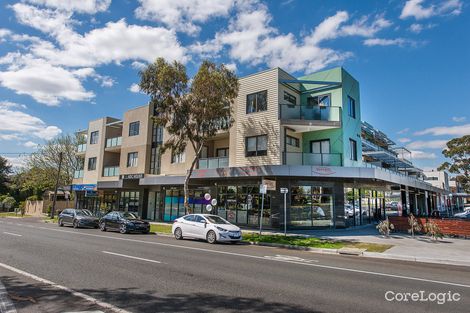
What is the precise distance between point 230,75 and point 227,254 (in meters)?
12.2

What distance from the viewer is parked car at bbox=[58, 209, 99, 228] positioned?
77.6 feet

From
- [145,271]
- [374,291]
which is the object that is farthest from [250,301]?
[145,271]

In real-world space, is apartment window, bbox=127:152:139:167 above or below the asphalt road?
above

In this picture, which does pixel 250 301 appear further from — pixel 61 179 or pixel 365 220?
pixel 61 179

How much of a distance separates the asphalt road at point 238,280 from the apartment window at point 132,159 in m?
20.9

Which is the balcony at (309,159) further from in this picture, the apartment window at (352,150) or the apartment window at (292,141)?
the apartment window at (352,150)

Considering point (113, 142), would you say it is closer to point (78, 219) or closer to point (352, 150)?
point (78, 219)

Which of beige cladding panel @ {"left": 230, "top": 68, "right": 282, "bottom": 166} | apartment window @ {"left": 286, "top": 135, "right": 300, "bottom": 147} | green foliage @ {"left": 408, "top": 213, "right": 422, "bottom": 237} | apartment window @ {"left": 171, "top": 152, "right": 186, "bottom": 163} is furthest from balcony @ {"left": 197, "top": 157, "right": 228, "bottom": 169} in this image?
green foliage @ {"left": 408, "top": 213, "right": 422, "bottom": 237}

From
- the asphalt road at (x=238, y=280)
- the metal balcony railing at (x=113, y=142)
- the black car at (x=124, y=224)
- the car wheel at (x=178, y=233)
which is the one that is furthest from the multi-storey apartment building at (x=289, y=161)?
the metal balcony railing at (x=113, y=142)

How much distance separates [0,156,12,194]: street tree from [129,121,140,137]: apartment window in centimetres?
Result: 4482

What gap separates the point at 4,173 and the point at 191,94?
65148mm

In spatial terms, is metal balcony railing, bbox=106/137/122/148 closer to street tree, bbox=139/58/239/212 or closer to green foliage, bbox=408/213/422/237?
street tree, bbox=139/58/239/212

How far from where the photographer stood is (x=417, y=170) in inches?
1903

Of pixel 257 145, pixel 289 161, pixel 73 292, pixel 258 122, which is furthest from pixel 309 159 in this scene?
pixel 73 292
